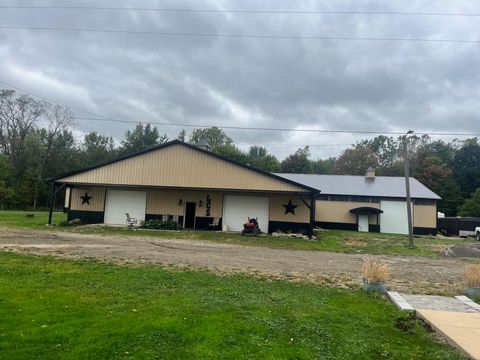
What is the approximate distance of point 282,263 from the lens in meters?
12.6

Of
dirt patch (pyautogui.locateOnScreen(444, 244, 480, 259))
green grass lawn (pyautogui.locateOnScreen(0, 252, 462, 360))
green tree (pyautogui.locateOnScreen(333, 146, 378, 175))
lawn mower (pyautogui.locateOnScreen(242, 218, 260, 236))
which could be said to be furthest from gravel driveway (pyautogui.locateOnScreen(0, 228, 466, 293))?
green tree (pyautogui.locateOnScreen(333, 146, 378, 175))

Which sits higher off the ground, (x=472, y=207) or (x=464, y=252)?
(x=472, y=207)

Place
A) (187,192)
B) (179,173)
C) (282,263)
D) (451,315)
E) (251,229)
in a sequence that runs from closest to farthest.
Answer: (451,315)
(282,263)
(251,229)
(179,173)
(187,192)

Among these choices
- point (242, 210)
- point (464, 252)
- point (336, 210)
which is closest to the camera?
point (464, 252)

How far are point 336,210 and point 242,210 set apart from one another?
1148cm

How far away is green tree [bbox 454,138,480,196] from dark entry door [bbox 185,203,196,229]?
1760 inches

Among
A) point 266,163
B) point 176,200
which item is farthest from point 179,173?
point 266,163

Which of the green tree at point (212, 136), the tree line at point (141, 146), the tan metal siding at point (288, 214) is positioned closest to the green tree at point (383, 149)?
the tree line at point (141, 146)

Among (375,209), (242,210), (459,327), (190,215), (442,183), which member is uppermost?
(442,183)

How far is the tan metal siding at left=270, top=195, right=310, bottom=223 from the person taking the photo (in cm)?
2575

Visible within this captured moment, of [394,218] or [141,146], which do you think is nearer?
[394,218]

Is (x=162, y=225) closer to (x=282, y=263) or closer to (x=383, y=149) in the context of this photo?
(x=282, y=263)

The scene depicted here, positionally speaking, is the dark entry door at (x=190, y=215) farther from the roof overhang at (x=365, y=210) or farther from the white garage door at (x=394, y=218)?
the white garage door at (x=394, y=218)

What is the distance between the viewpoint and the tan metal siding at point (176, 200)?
26.6m
